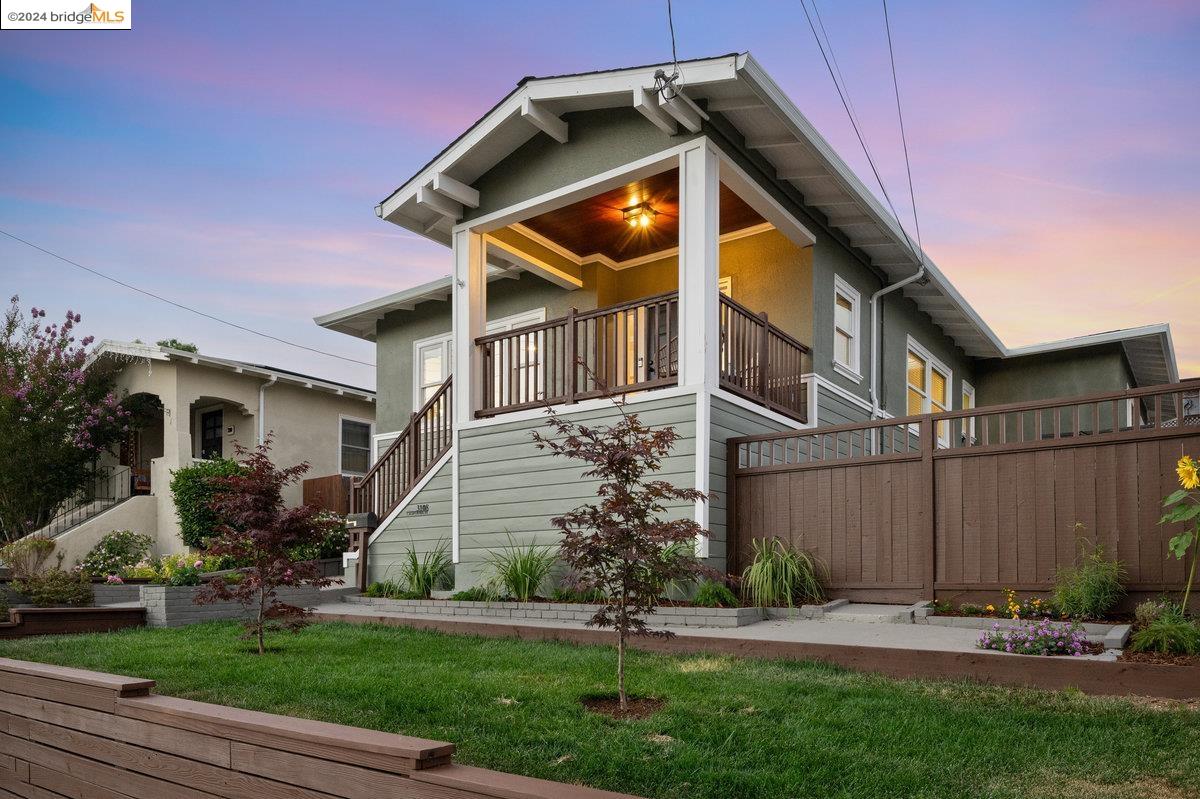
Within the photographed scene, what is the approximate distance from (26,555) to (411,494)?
6876mm

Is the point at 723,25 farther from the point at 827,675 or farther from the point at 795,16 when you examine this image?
the point at 827,675

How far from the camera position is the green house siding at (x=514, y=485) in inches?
386

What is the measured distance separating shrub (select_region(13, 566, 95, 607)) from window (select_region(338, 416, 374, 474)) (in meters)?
8.90

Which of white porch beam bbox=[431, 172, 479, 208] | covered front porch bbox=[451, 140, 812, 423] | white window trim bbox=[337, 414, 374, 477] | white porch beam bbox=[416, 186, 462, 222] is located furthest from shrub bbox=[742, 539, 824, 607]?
white window trim bbox=[337, 414, 374, 477]

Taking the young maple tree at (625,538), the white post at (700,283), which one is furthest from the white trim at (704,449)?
the young maple tree at (625,538)

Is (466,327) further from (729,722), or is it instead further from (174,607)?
(729,722)

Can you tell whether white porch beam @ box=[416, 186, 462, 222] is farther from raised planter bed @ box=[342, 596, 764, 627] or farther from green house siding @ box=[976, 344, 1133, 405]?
green house siding @ box=[976, 344, 1133, 405]

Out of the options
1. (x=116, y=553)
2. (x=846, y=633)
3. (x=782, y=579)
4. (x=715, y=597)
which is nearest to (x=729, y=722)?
(x=846, y=633)

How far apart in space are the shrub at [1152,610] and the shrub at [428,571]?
7.44 metres

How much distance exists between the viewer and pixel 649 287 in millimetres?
13125

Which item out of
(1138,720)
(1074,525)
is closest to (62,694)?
(1138,720)

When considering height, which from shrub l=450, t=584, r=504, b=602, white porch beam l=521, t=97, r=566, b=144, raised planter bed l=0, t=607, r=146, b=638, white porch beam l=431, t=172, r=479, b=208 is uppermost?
white porch beam l=521, t=97, r=566, b=144

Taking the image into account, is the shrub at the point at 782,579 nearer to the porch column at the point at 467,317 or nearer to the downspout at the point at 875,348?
the porch column at the point at 467,317

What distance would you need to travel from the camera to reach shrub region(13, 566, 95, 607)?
1055cm
